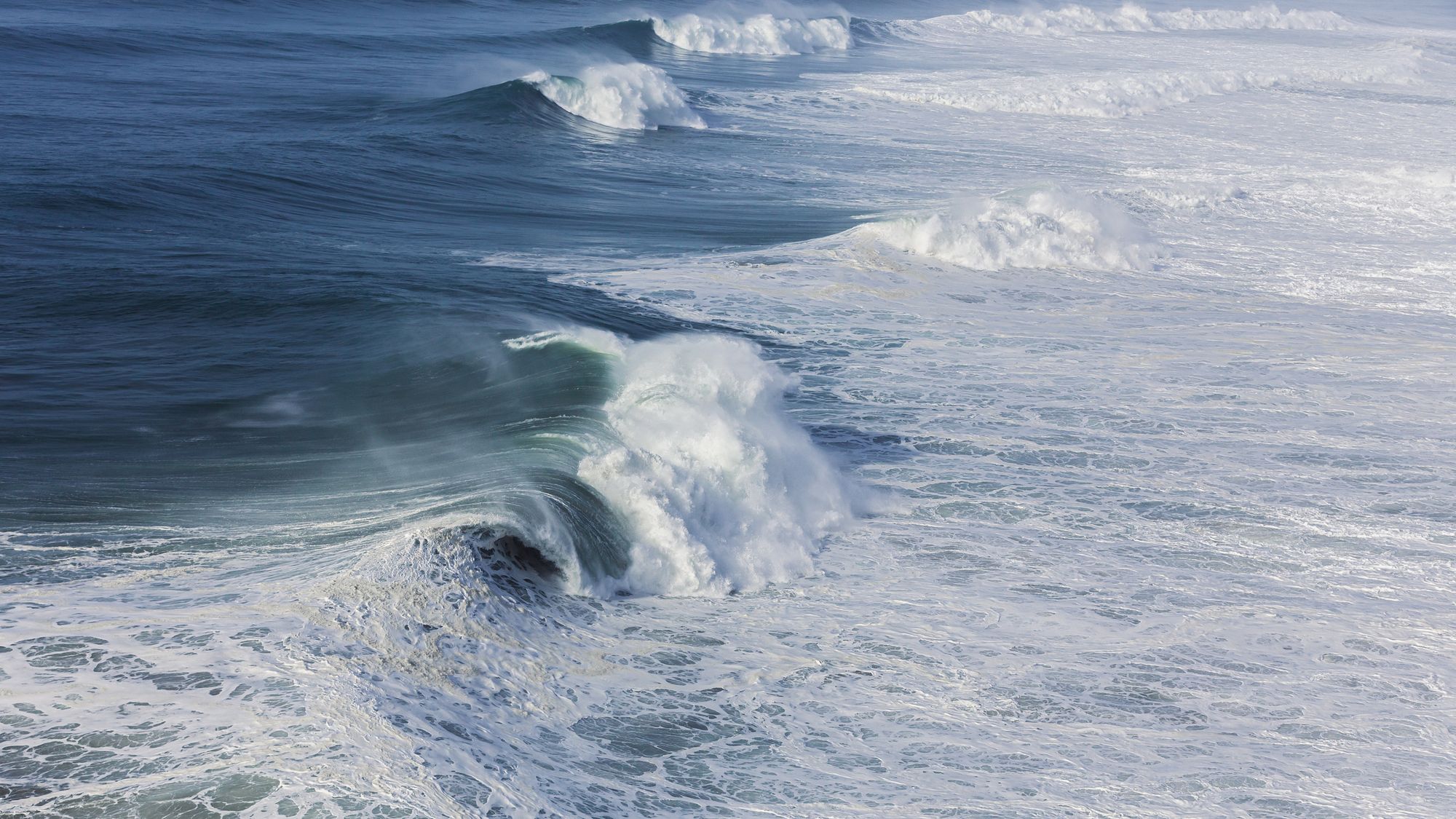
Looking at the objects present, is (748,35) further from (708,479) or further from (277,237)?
(708,479)

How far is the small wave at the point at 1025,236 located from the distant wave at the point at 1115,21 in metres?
26.0

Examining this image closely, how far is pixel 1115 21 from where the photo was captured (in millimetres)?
45969

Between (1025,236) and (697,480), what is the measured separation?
777 centimetres

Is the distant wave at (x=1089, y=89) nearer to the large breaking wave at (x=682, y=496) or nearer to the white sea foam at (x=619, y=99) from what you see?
the white sea foam at (x=619, y=99)

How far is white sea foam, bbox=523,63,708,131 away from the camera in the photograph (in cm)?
2153

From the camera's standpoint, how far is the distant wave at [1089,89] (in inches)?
1006

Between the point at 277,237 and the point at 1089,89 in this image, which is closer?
the point at 277,237

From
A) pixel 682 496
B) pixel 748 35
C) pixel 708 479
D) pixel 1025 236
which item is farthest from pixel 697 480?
pixel 748 35

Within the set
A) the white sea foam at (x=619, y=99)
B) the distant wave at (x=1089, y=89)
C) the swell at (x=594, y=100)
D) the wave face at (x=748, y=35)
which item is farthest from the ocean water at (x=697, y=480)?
the wave face at (x=748, y=35)

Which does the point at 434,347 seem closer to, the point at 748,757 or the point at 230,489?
the point at 230,489

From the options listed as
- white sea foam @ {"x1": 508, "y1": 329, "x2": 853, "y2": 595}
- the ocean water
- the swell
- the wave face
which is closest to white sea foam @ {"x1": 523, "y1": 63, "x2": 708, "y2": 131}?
the swell

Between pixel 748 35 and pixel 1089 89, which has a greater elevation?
pixel 748 35

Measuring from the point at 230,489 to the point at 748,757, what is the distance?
3.79 m

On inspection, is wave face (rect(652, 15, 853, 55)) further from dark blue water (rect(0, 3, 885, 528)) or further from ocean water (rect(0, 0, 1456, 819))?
ocean water (rect(0, 0, 1456, 819))
